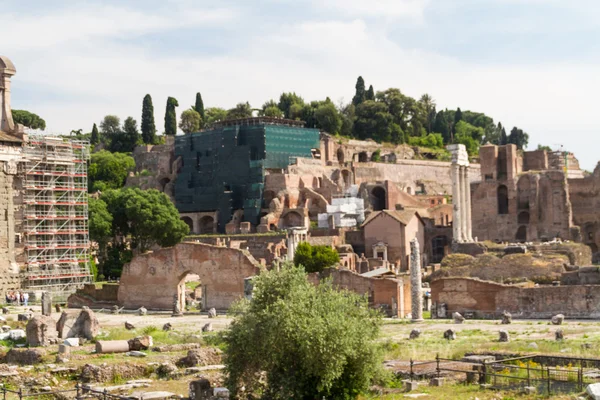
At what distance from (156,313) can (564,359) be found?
22469mm

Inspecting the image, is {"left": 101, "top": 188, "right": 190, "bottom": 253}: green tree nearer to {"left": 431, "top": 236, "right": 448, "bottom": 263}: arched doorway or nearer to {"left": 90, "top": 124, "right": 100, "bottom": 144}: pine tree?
{"left": 431, "top": 236, "right": 448, "bottom": 263}: arched doorway

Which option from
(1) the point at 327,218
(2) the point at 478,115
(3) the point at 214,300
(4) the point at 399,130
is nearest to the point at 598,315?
(3) the point at 214,300

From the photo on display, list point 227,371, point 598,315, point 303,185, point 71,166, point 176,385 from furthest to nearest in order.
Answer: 1. point 303,185
2. point 71,166
3. point 598,315
4. point 176,385
5. point 227,371

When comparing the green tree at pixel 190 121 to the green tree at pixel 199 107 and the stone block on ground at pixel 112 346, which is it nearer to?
the green tree at pixel 199 107

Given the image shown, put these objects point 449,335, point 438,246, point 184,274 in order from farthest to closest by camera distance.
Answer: point 438,246, point 184,274, point 449,335

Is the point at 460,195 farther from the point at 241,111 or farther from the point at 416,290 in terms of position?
the point at 241,111

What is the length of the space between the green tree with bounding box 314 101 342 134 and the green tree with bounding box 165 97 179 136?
44.2 feet

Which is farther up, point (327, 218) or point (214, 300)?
point (327, 218)

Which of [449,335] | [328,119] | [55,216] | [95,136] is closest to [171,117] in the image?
[95,136]

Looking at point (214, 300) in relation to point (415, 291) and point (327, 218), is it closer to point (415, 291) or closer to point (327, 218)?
point (415, 291)

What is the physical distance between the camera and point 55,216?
45.4 m

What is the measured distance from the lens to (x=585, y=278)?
1419 inches

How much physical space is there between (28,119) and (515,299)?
70.8 metres

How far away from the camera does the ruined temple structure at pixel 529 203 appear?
6400 centimetres
